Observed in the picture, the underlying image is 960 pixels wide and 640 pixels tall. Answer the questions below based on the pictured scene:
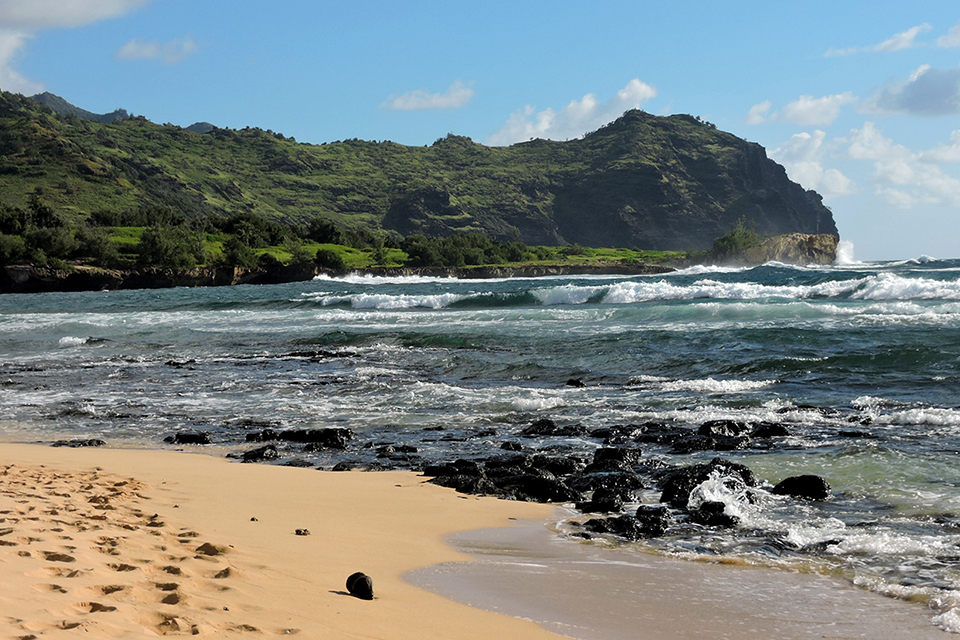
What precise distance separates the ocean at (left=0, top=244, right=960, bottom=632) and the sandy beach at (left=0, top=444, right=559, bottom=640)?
1502 millimetres

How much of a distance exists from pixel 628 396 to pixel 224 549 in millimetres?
10604

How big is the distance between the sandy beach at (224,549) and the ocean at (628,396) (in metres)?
1.50

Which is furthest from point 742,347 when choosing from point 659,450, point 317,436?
point 317,436

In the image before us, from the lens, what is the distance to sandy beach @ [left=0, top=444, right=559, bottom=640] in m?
4.09

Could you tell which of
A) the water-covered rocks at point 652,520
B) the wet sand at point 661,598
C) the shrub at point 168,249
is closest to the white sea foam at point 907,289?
the water-covered rocks at point 652,520

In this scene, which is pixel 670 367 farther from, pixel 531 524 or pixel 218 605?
pixel 218 605

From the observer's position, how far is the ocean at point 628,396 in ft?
22.6

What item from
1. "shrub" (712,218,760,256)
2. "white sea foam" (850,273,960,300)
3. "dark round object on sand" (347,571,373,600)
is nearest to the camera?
"dark round object on sand" (347,571,373,600)

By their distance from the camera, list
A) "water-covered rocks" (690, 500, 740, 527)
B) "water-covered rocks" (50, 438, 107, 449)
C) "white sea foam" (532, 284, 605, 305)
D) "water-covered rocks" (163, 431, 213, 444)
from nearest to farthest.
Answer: "water-covered rocks" (690, 500, 740, 527), "water-covered rocks" (50, 438, 107, 449), "water-covered rocks" (163, 431, 213, 444), "white sea foam" (532, 284, 605, 305)

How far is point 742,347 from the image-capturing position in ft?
69.1

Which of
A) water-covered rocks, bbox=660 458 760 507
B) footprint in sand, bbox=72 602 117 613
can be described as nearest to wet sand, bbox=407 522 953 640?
water-covered rocks, bbox=660 458 760 507

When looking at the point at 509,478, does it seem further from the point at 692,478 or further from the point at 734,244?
the point at 734,244

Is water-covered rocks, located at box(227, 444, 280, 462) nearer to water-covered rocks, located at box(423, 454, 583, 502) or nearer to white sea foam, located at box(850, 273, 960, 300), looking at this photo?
water-covered rocks, located at box(423, 454, 583, 502)

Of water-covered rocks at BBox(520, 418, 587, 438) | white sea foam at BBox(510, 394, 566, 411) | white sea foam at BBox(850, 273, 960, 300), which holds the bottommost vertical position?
water-covered rocks at BBox(520, 418, 587, 438)
